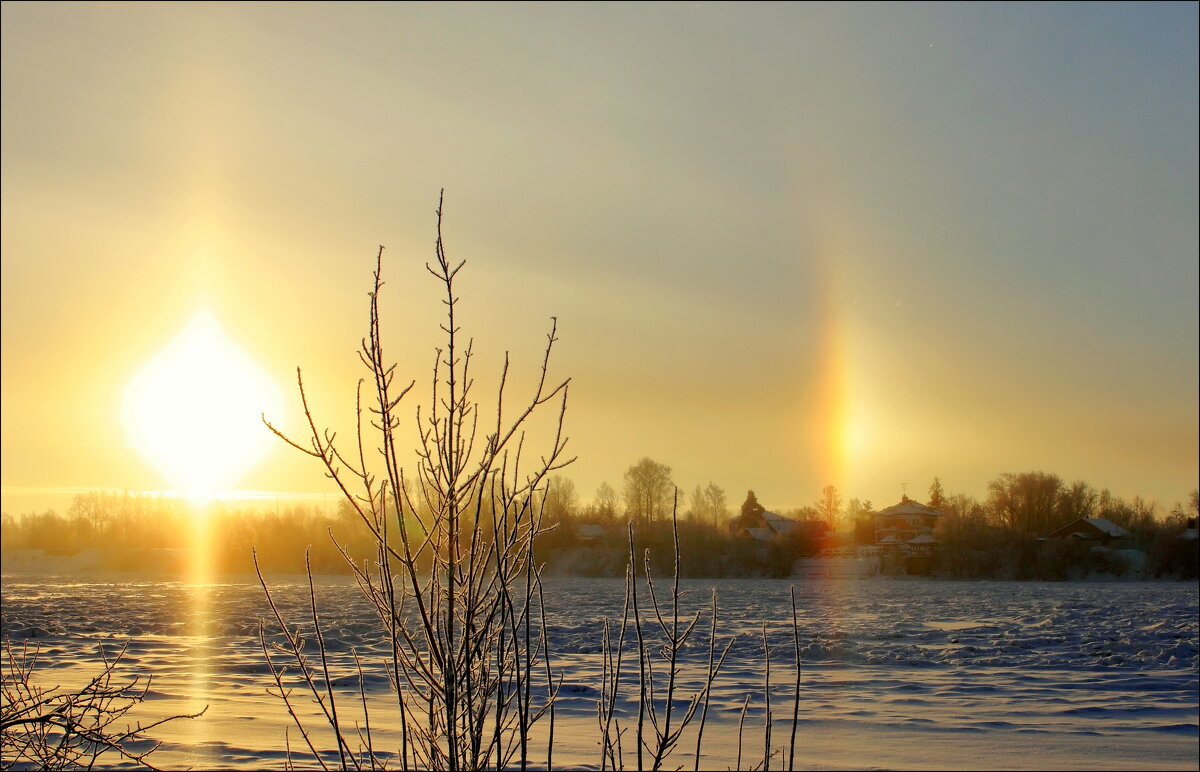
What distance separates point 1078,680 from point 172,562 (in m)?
60.8

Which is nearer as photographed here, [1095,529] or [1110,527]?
[1095,529]

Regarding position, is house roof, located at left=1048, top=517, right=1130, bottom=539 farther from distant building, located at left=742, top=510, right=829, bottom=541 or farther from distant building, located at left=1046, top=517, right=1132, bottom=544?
distant building, located at left=742, top=510, right=829, bottom=541

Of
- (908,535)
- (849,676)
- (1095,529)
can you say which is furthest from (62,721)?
(1095,529)

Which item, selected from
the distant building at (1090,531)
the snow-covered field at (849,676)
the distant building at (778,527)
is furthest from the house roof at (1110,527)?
the snow-covered field at (849,676)

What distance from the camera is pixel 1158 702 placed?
12844 mm

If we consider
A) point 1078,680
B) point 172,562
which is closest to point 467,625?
point 1078,680

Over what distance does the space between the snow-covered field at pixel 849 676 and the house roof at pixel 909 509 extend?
2364 centimetres

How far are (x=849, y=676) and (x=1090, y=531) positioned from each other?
4314 centimetres

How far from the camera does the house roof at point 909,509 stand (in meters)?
54.3

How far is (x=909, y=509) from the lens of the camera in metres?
56.0

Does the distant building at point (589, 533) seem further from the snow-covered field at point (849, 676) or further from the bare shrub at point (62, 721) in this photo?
the bare shrub at point (62, 721)

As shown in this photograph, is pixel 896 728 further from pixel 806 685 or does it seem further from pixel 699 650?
pixel 699 650

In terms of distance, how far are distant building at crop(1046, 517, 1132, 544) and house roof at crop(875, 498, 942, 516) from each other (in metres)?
5.94

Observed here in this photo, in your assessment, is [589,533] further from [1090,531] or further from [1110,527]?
[1110,527]
